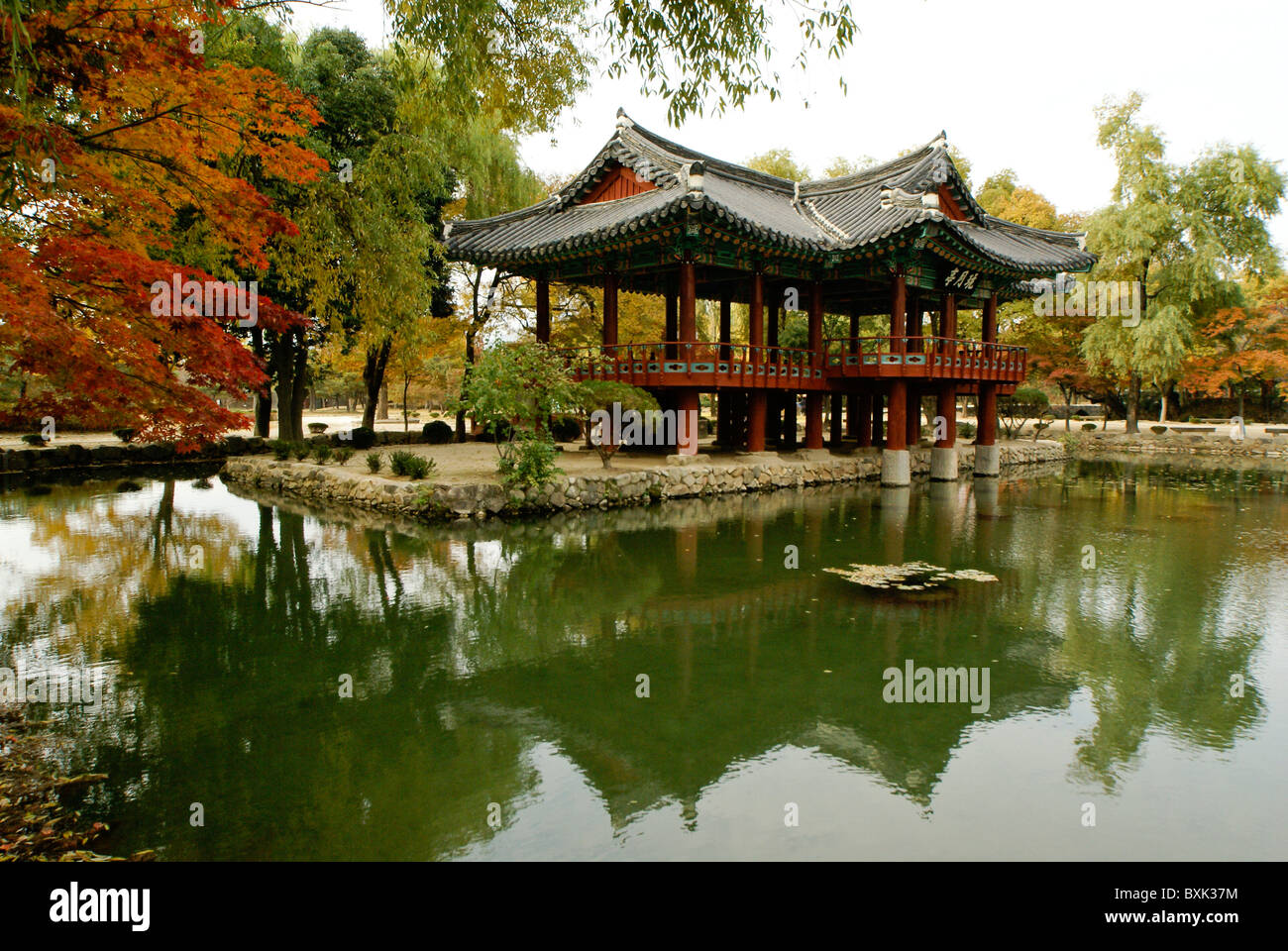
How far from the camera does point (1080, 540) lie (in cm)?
1152

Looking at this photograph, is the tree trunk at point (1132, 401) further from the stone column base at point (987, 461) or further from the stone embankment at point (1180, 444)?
the stone column base at point (987, 461)

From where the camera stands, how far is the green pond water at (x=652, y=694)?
3.95 meters

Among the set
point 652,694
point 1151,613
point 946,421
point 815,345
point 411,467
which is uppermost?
point 815,345

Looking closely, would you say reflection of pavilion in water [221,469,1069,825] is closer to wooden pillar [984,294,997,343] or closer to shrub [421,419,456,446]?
shrub [421,419,456,446]

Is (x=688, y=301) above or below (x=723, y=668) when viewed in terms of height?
above

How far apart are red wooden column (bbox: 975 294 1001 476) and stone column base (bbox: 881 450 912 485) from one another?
4303 millimetres

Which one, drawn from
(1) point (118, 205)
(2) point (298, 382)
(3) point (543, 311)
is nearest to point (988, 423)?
(3) point (543, 311)

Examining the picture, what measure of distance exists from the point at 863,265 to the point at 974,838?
53.4 ft

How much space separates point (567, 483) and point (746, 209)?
8176 mm

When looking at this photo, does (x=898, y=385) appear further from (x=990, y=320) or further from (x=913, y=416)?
(x=990, y=320)

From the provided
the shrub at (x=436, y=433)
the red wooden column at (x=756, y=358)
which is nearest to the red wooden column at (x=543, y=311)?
the red wooden column at (x=756, y=358)

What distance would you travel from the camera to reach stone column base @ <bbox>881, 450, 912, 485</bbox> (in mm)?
18297

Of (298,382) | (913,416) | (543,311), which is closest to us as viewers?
(543,311)

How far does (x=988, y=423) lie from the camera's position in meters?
21.6
